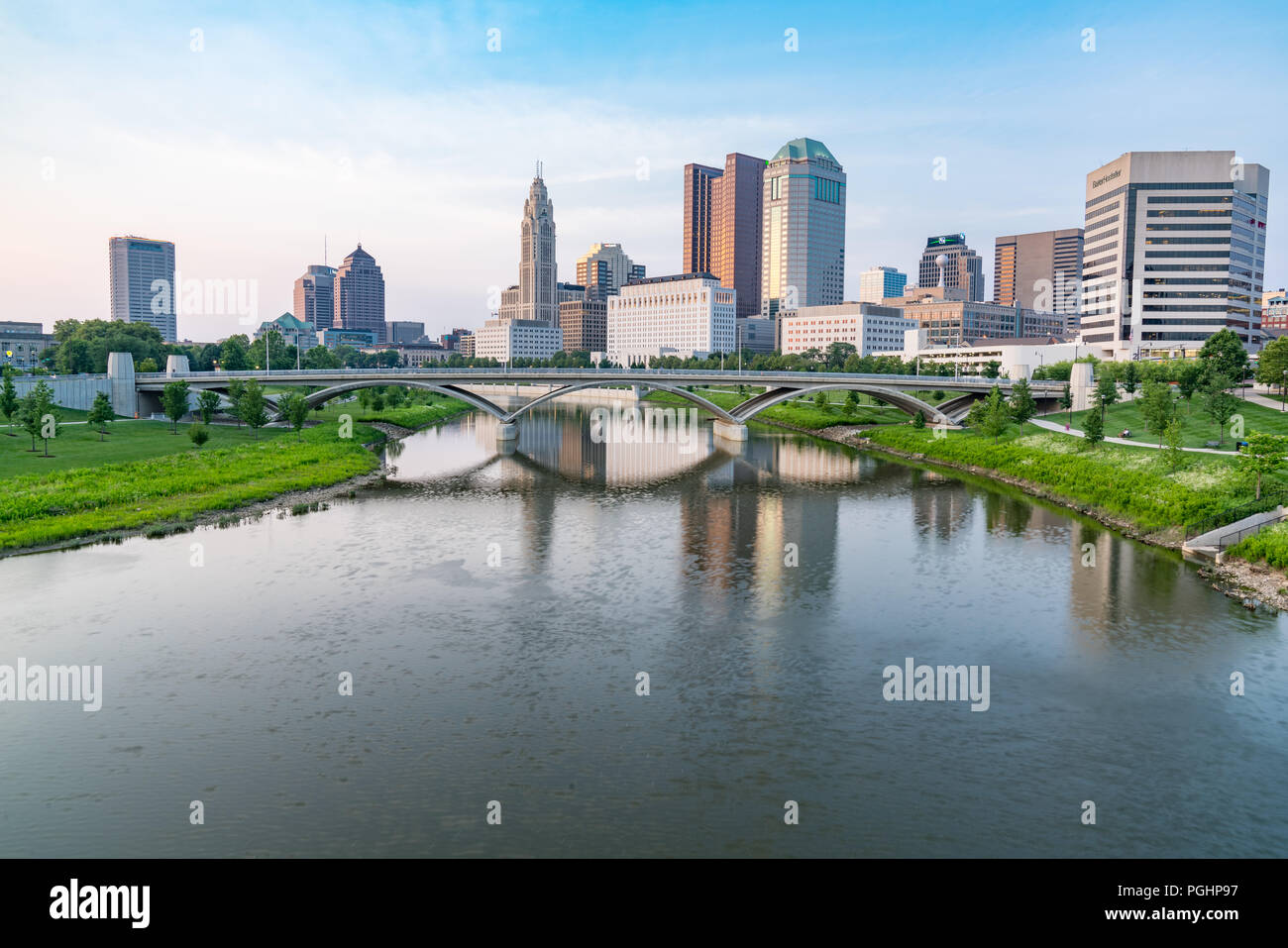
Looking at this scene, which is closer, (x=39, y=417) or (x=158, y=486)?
(x=158, y=486)

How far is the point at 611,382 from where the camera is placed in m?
69.7

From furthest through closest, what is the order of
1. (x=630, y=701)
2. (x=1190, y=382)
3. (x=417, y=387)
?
(x=417, y=387) < (x=1190, y=382) < (x=630, y=701)

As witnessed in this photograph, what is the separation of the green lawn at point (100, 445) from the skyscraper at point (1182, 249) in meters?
113

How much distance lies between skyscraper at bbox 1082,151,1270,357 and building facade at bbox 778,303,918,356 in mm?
67070

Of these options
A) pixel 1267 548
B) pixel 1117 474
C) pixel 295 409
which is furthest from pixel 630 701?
pixel 295 409

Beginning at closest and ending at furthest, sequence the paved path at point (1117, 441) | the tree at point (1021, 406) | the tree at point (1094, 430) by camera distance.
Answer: the paved path at point (1117, 441) → the tree at point (1094, 430) → the tree at point (1021, 406)

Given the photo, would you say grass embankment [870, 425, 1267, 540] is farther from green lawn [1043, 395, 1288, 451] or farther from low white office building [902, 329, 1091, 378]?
low white office building [902, 329, 1091, 378]

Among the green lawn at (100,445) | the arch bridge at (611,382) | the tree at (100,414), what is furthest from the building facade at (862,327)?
the tree at (100,414)

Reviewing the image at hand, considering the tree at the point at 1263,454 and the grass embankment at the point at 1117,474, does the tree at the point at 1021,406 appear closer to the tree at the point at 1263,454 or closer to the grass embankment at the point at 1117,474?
Answer: the grass embankment at the point at 1117,474

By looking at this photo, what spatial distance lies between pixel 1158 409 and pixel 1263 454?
62.6 feet

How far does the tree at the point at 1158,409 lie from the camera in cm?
4834

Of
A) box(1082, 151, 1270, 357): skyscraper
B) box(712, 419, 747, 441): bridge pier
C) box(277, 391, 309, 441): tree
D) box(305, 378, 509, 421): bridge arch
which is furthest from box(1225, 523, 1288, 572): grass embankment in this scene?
box(1082, 151, 1270, 357): skyscraper

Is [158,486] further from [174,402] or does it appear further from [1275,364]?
[1275,364]
